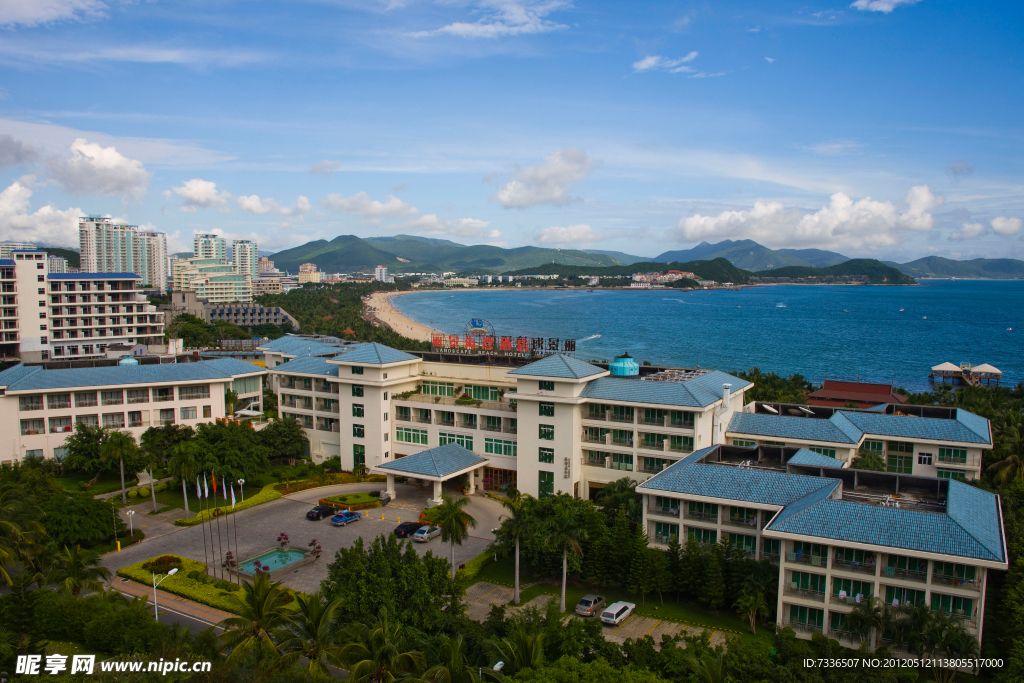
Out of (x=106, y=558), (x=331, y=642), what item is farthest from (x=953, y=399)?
Result: (x=106, y=558)

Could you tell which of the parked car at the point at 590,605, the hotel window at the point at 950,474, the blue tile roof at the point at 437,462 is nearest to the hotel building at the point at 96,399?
the blue tile roof at the point at 437,462

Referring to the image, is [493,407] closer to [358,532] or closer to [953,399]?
[358,532]

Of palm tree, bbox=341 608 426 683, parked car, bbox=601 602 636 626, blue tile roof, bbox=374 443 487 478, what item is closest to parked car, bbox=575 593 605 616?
parked car, bbox=601 602 636 626

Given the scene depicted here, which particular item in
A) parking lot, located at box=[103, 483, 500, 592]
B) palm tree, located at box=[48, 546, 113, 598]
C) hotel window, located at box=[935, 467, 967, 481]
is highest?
hotel window, located at box=[935, 467, 967, 481]

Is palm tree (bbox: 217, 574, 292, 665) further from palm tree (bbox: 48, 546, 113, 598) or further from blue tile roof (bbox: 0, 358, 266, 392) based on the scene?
blue tile roof (bbox: 0, 358, 266, 392)

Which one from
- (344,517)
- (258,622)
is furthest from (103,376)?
(258,622)

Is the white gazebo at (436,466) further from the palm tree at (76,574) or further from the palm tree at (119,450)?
the palm tree at (76,574)
